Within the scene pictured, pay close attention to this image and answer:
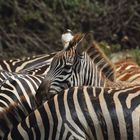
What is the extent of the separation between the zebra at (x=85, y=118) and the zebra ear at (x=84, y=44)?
1.21 meters

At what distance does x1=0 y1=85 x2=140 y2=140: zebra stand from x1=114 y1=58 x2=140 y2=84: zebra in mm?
3532

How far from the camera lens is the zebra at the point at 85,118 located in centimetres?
581

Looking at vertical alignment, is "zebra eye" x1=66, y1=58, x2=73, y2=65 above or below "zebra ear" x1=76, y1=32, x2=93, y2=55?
below

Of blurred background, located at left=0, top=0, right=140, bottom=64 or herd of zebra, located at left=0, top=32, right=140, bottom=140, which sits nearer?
herd of zebra, located at left=0, top=32, right=140, bottom=140

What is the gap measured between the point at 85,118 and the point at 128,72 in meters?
4.62

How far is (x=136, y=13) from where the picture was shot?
16328 mm

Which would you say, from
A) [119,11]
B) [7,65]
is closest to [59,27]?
[119,11]

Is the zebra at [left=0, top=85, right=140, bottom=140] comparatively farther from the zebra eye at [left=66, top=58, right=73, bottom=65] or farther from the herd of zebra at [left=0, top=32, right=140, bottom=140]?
the zebra eye at [left=66, top=58, right=73, bottom=65]

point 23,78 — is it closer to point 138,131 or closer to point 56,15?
point 138,131

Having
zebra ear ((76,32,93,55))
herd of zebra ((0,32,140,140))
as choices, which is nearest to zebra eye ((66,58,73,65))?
A: herd of zebra ((0,32,140,140))

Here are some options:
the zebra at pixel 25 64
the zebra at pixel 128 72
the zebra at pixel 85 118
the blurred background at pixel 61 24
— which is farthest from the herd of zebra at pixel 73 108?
the blurred background at pixel 61 24

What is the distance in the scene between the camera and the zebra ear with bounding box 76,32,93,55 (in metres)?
7.23

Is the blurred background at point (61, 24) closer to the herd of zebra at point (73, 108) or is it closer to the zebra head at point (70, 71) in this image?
the zebra head at point (70, 71)

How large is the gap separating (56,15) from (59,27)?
347mm
